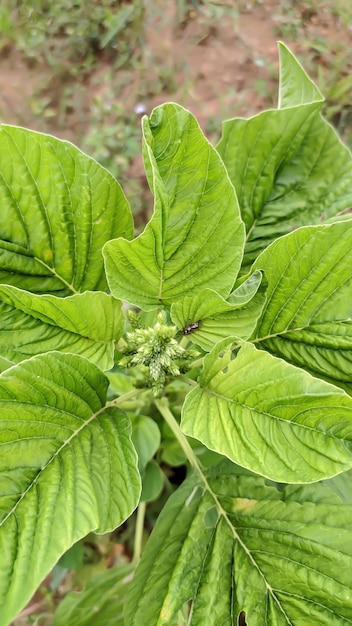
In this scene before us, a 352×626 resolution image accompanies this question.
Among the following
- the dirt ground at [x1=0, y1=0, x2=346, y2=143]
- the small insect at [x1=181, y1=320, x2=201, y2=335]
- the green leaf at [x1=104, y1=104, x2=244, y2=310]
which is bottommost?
the small insect at [x1=181, y1=320, x2=201, y2=335]

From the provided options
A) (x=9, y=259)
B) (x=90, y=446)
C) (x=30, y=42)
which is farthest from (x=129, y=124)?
(x=90, y=446)

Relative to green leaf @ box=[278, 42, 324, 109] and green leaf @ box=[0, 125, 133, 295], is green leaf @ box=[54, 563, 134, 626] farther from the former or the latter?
green leaf @ box=[278, 42, 324, 109]

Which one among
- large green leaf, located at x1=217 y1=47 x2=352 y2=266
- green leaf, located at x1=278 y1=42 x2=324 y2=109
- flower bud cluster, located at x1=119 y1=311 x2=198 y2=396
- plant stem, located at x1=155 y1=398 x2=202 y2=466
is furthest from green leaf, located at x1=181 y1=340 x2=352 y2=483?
green leaf, located at x1=278 y1=42 x2=324 y2=109

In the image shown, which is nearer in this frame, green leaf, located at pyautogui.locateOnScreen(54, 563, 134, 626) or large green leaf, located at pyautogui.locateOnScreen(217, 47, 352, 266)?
large green leaf, located at pyautogui.locateOnScreen(217, 47, 352, 266)

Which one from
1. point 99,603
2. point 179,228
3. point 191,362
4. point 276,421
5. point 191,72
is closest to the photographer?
point 276,421

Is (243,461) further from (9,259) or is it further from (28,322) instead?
(9,259)

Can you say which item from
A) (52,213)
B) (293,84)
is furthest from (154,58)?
(52,213)

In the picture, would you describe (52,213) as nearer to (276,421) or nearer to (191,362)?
(191,362)
